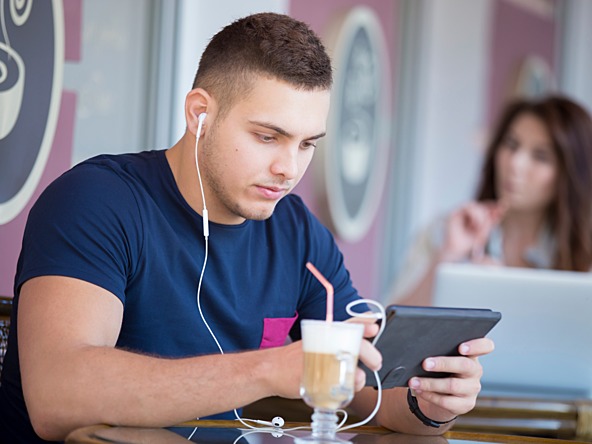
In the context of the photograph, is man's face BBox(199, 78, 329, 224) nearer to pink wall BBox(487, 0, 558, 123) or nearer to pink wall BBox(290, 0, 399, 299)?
pink wall BBox(290, 0, 399, 299)

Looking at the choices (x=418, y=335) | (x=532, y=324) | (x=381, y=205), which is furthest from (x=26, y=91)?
(x=381, y=205)

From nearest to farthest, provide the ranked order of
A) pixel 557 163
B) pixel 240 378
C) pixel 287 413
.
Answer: pixel 240 378 → pixel 287 413 → pixel 557 163

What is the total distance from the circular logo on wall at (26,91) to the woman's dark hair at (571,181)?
209 cm

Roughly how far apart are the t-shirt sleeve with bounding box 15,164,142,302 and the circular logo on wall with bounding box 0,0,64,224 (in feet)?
1.80

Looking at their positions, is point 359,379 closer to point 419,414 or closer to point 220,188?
point 419,414

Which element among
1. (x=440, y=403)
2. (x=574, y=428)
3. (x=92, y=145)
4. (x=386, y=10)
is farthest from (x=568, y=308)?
(x=386, y=10)

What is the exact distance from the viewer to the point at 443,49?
202 inches

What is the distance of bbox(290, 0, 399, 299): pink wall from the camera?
13.2ft

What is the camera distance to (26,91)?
2.21 m

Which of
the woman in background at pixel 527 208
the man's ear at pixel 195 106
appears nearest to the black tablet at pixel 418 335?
the man's ear at pixel 195 106

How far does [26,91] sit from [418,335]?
1.19 metres

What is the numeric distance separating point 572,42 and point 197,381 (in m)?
6.12

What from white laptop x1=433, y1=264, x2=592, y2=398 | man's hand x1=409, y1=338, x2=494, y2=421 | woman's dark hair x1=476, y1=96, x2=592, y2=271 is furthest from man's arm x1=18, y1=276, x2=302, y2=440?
woman's dark hair x1=476, y1=96, x2=592, y2=271

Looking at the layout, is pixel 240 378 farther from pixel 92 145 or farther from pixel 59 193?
pixel 92 145
